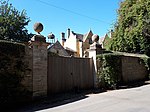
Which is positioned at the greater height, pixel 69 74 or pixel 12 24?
pixel 12 24

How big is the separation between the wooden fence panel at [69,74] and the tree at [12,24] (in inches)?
876

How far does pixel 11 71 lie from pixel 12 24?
87.2 feet

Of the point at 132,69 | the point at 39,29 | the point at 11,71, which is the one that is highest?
the point at 39,29

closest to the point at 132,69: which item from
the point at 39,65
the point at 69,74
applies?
the point at 69,74

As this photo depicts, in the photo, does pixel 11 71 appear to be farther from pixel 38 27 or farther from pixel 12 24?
pixel 12 24

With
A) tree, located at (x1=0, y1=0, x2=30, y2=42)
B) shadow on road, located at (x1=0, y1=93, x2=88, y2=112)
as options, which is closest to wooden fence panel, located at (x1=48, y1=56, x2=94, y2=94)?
shadow on road, located at (x1=0, y1=93, x2=88, y2=112)

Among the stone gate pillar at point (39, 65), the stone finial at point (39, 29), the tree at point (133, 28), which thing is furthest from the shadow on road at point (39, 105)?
the tree at point (133, 28)

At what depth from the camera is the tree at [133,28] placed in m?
18.0

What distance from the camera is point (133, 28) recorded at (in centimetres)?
1902

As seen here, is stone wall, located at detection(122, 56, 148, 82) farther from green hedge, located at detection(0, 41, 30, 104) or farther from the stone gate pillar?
green hedge, located at detection(0, 41, 30, 104)

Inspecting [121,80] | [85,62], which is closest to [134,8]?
[121,80]

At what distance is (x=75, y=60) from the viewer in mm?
11156

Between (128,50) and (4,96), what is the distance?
51.7ft

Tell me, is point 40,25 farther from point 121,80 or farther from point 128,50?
point 128,50
